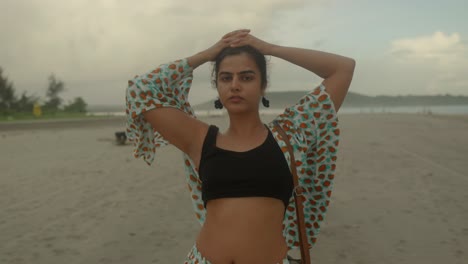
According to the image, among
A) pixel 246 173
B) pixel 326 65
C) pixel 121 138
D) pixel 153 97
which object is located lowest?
pixel 121 138

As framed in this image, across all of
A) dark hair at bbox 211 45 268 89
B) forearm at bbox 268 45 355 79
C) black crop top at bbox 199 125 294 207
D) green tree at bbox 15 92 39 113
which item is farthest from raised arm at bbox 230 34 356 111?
green tree at bbox 15 92 39 113

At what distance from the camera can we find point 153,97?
2396 mm

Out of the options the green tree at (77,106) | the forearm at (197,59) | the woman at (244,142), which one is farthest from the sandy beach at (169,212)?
the green tree at (77,106)

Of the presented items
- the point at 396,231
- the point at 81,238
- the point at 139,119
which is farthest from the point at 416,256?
the point at 81,238

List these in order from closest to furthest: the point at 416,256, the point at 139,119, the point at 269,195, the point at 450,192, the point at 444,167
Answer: the point at 269,195, the point at 139,119, the point at 416,256, the point at 450,192, the point at 444,167

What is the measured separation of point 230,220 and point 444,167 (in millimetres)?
8896

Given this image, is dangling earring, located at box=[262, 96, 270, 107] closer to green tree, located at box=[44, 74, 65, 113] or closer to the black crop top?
the black crop top

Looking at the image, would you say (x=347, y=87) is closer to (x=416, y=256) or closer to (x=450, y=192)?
(x=416, y=256)

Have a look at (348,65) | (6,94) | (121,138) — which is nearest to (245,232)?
(348,65)

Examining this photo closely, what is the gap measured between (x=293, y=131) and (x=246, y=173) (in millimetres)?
408

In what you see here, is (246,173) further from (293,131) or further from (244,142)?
(293,131)

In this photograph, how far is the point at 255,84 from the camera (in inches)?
89.0

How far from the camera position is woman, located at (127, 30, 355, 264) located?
2127 mm

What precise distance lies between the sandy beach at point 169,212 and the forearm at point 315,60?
276 centimetres
